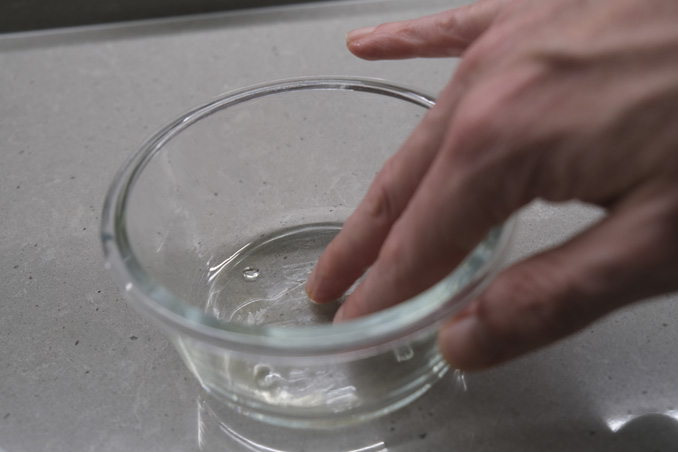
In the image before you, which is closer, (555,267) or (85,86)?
(555,267)

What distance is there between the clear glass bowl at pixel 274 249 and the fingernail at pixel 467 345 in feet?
0.04

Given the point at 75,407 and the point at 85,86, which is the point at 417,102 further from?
the point at 85,86

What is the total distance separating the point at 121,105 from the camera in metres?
0.94

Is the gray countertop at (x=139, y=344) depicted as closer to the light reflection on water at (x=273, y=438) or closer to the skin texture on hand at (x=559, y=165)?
the light reflection on water at (x=273, y=438)

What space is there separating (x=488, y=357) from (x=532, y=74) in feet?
0.65

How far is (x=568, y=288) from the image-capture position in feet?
1.29

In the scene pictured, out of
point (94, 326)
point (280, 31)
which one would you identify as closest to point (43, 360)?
point (94, 326)

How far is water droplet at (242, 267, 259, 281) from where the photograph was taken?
2.34ft

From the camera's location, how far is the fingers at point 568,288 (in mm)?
372

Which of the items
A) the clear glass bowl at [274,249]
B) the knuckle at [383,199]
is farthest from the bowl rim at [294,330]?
the knuckle at [383,199]

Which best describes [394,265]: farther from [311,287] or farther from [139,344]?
[139,344]

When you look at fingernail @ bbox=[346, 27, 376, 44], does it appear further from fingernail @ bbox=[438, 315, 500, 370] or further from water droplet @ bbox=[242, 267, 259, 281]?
fingernail @ bbox=[438, 315, 500, 370]

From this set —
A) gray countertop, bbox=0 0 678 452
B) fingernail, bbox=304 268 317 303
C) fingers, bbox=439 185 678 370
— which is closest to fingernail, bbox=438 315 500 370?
fingers, bbox=439 185 678 370

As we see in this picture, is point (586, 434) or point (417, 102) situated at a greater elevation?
point (417, 102)
